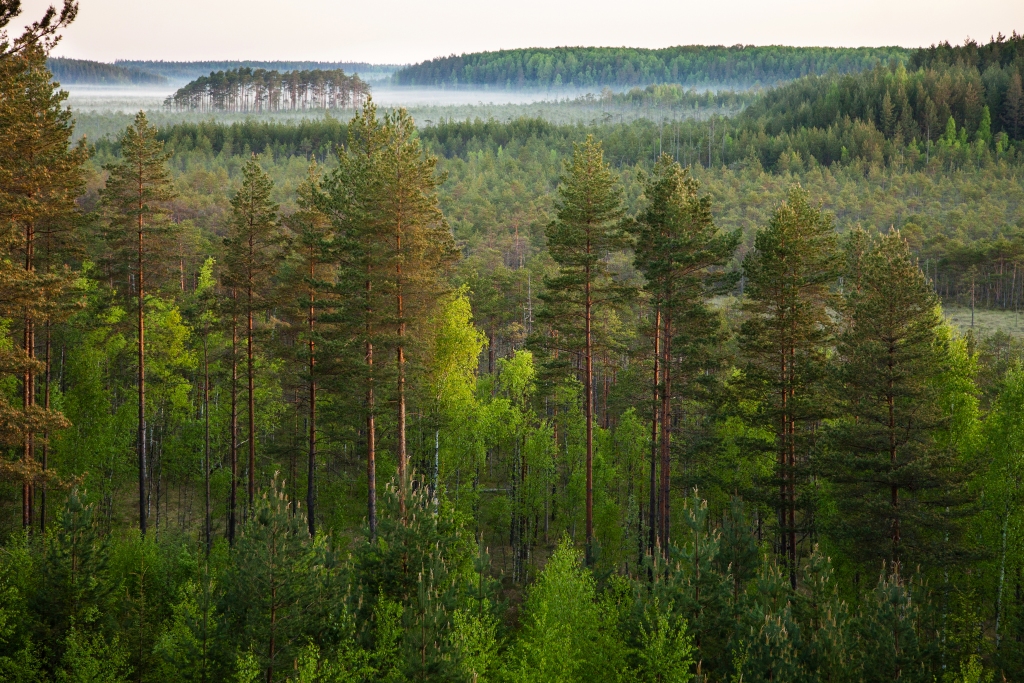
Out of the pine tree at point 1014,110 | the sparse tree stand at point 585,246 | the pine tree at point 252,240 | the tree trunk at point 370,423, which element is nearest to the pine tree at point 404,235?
the tree trunk at point 370,423

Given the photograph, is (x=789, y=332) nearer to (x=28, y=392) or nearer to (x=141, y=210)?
(x=141, y=210)

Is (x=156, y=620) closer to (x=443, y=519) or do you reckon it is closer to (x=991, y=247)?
(x=443, y=519)

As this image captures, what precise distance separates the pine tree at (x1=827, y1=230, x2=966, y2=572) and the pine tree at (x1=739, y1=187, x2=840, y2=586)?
1234 mm

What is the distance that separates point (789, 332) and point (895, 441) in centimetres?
508

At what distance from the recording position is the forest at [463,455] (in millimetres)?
21734

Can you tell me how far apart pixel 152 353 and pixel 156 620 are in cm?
1932

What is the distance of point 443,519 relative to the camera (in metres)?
25.0

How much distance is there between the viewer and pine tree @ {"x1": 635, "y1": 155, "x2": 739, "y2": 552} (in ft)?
102

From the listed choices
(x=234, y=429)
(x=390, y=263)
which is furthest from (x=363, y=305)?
(x=234, y=429)

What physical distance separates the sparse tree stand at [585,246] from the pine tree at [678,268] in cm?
126

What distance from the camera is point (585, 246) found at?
31797 millimetres

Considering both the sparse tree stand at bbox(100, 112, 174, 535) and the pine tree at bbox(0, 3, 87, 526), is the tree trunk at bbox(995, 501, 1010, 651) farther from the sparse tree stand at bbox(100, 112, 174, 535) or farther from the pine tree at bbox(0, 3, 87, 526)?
the sparse tree stand at bbox(100, 112, 174, 535)

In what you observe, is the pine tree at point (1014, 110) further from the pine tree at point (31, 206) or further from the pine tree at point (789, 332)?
the pine tree at point (31, 206)

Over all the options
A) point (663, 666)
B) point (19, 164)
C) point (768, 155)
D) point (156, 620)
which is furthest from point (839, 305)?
point (768, 155)
